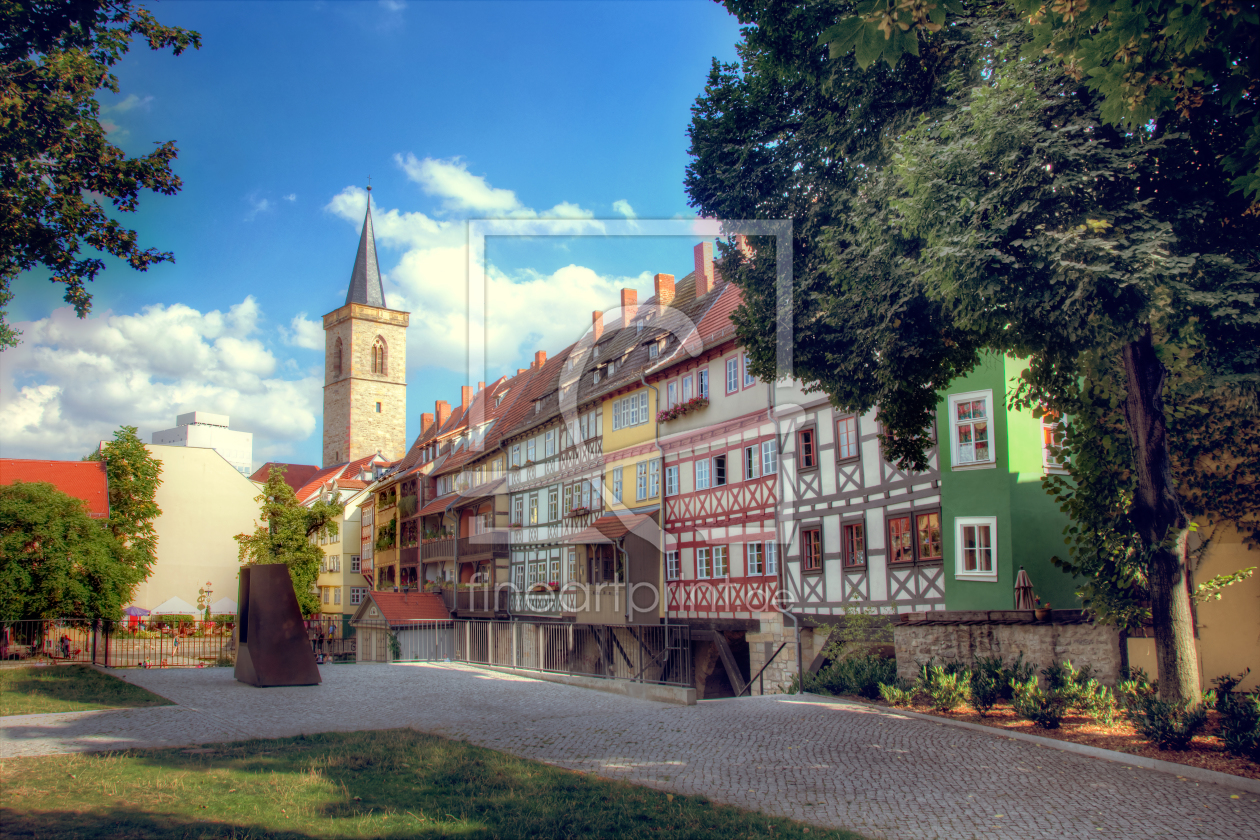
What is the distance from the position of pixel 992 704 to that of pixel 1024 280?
7.54 metres

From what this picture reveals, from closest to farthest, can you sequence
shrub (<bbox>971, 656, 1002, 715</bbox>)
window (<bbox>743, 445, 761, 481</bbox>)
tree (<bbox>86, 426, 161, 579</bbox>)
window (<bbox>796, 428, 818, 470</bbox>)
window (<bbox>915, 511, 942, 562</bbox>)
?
shrub (<bbox>971, 656, 1002, 715</bbox>) < window (<bbox>915, 511, 942, 562</bbox>) < window (<bbox>796, 428, 818, 470</bbox>) < window (<bbox>743, 445, 761, 481</bbox>) < tree (<bbox>86, 426, 161, 579</bbox>)

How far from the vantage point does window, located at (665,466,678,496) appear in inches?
1085

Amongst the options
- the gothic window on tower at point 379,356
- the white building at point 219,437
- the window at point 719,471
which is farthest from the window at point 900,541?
the gothic window on tower at point 379,356

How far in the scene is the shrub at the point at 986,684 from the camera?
560 inches

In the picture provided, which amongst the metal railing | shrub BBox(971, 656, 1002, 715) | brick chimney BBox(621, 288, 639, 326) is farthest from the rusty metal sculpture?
brick chimney BBox(621, 288, 639, 326)

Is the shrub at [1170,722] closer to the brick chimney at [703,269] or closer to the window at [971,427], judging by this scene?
the window at [971,427]

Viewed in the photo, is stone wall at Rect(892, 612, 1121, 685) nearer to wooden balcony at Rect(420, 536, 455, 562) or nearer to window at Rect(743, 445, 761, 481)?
window at Rect(743, 445, 761, 481)

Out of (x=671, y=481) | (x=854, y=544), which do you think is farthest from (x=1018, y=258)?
(x=671, y=481)

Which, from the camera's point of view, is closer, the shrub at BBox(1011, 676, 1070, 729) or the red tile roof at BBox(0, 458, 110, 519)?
the shrub at BBox(1011, 676, 1070, 729)

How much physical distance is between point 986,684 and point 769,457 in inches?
400

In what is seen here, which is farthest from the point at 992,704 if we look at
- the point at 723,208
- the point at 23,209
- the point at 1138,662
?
the point at 23,209

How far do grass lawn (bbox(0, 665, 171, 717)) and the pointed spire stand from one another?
8389 cm

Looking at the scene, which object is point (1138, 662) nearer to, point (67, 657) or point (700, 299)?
point (700, 299)

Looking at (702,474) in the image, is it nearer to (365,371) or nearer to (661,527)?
(661,527)
